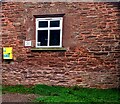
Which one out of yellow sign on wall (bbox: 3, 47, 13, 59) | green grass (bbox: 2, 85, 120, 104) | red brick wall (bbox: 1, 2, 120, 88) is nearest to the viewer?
green grass (bbox: 2, 85, 120, 104)

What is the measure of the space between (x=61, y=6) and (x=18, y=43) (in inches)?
88.6

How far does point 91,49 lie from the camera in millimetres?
11828

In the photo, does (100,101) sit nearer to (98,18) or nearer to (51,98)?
(51,98)

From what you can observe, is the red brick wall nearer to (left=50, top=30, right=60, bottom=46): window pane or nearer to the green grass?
(left=50, top=30, right=60, bottom=46): window pane

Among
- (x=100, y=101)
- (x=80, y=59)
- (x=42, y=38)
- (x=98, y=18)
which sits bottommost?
(x=100, y=101)

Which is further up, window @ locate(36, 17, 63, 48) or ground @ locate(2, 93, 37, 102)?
window @ locate(36, 17, 63, 48)

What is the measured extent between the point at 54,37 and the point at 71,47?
2.69 ft

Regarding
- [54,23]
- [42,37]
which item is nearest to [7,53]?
[42,37]

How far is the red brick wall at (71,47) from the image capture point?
38.5ft

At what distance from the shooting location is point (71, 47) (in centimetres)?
1195

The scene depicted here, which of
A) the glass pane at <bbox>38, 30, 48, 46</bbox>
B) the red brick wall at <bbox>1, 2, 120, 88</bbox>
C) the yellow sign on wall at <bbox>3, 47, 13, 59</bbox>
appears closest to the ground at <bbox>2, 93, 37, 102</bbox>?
the red brick wall at <bbox>1, 2, 120, 88</bbox>

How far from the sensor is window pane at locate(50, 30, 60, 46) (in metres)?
12.2

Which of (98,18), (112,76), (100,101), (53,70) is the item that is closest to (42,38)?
(53,70)

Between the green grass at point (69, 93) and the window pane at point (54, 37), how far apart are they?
1.73m
